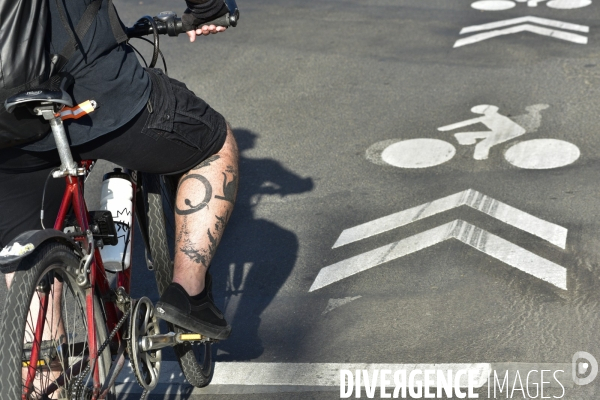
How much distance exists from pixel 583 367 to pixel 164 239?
5.59 feet

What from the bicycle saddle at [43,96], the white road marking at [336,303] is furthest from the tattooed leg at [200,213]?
the white road marking at [336,303]

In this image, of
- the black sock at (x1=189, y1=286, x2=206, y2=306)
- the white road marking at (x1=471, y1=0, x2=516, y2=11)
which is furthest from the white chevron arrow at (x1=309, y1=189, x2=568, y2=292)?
the white road marking at (x1=471, y1=0, x2=516, y2=11)

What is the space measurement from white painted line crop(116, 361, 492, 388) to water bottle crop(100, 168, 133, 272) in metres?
0.76

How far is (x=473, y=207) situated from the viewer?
4.84 meters

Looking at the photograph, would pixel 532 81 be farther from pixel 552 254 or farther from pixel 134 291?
pixel 134 291

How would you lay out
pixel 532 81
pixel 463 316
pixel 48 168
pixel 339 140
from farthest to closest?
pixel 532 81 < pixel 339 140 < pixel 463 316 < pixel 48 168

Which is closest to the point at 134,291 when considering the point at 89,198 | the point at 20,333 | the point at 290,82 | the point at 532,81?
the point at 89,198

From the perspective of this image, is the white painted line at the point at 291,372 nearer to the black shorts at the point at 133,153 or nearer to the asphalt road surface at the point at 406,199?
the asphalt road surface at the point at 406,199

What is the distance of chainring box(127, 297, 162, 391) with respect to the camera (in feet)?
9.51

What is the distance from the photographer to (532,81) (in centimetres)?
675

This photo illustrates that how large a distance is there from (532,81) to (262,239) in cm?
307

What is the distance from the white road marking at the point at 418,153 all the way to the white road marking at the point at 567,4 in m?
3.66

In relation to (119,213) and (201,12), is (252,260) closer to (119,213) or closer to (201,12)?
(119,213)

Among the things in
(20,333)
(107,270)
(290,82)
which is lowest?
(290,82)
